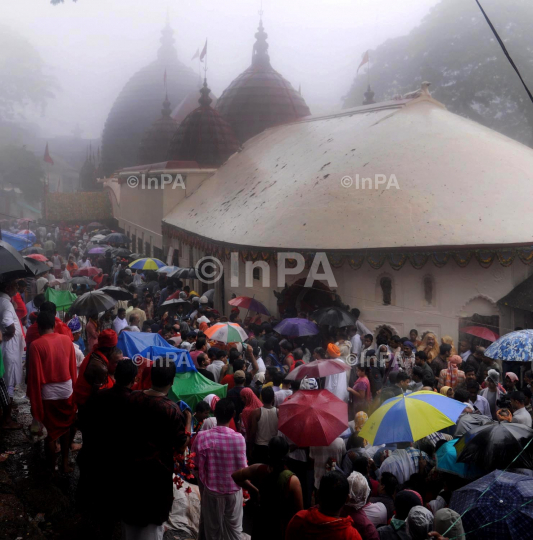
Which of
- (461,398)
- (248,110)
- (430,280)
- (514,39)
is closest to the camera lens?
(461,398)

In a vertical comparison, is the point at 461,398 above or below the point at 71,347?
below

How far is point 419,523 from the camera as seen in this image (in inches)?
147

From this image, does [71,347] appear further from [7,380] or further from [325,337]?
[325,337]

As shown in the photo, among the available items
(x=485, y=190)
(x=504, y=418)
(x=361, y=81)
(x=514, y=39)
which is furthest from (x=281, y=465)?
(x=361, y=81)

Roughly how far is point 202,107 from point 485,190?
15191 millimetres

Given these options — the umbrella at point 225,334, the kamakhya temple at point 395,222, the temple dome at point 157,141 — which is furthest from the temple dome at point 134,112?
the umbrella at point 225,334

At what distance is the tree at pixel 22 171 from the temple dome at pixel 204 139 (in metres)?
33.9

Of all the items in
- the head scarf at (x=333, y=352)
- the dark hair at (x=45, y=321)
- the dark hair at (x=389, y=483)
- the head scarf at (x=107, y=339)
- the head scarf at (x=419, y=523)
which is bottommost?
the dark hair at (x=389, y=483)

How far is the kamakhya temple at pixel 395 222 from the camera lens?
1201cm

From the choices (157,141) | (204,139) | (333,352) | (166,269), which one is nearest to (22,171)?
(157,141)

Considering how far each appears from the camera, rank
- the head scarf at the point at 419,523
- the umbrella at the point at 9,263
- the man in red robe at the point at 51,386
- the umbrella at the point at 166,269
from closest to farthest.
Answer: the head scarf at the point at 419,523 → the man in red robe at the point at 51,386 → the umbrella at the point at 9,263 → the umbrella at the point at 166,269

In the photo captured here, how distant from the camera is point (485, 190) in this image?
1286cm

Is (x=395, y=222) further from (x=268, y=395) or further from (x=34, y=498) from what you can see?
(x=34, y=498)

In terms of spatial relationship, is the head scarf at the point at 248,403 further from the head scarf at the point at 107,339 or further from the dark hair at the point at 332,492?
the dark hair at the point at 332,492
